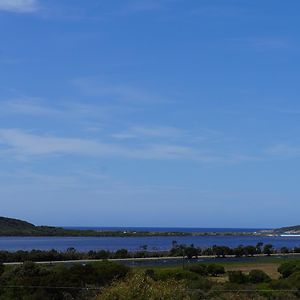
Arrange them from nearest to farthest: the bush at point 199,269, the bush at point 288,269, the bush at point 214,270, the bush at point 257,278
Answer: the bush at point 257,278, the bush at point 288,269, the bush at point 199,269, the bush at point 214,270

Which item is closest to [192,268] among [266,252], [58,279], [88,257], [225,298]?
[88,257]

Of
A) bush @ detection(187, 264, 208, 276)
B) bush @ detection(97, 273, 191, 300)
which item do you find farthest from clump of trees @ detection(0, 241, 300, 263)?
bush @ detection(97, 273, 191, 300)

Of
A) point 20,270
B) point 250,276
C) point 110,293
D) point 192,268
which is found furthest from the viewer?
point 192,268

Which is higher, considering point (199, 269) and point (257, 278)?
point (199, 269)

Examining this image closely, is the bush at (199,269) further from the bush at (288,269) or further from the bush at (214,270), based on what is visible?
the bush at (288,269)

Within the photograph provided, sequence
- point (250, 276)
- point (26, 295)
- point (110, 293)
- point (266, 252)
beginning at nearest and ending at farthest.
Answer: point (110, 293) < point (26, 295) < point (250, 276) < point (266, 252)

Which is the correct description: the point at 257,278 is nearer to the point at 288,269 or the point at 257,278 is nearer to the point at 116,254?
the point at 288,269

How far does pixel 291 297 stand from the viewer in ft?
73.5

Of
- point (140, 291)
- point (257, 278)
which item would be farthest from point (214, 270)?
point (140, 291)

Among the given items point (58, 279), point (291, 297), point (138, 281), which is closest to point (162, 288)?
point (138, 281)

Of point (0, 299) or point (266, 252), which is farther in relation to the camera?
point (266, 252)

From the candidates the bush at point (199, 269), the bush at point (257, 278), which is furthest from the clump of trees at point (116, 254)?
the bush at point (257, 278)

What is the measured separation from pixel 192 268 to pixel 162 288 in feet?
142

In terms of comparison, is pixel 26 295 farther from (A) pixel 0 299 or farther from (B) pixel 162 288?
(B) pixel 162 288
